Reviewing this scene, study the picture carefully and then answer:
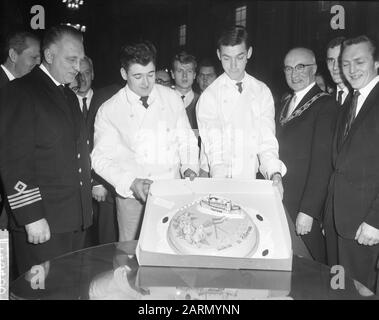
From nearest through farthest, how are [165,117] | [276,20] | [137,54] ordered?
[137,54] < [165,117] < [276,20]

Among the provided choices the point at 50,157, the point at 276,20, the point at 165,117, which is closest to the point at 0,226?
the point at 50,157

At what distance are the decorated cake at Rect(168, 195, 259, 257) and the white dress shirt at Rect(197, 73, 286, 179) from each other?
703 millimetres

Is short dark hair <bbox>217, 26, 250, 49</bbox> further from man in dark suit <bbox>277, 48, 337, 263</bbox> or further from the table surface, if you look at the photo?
the table surface

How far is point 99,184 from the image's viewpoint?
211 cm

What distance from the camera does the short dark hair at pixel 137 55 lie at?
5.11 ft

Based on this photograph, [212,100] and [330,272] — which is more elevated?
[212,100]

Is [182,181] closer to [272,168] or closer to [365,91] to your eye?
[272,168]

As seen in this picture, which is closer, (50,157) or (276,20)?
(50,157)

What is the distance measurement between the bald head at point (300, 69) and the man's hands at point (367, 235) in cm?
82

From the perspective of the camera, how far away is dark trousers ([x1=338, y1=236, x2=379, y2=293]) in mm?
1533
